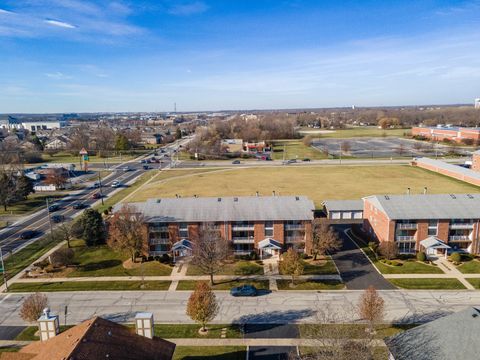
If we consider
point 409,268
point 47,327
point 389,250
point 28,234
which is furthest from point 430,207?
point 28,234

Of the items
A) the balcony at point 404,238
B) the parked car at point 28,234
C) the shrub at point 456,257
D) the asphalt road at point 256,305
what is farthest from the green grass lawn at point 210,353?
the parked car at point 28,234

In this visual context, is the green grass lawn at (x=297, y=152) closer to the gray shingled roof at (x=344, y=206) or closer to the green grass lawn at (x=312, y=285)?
the gray shingled roof at (x=344, y=206)

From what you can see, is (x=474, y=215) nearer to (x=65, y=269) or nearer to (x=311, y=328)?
(x=311, y=328)

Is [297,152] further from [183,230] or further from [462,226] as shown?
[183,230]

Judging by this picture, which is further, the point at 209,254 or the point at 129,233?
the point at 129,233

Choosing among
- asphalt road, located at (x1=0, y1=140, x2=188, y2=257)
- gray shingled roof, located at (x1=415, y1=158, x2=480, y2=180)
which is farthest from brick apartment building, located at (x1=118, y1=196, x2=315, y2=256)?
gray shingled roof, located at (x1=415, y1=158, x2=480, y2=180)

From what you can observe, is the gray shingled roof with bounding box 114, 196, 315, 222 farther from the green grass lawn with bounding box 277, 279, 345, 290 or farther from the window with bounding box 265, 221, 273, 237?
the green grass lawn with bounding box 277, 279, 345, 290
